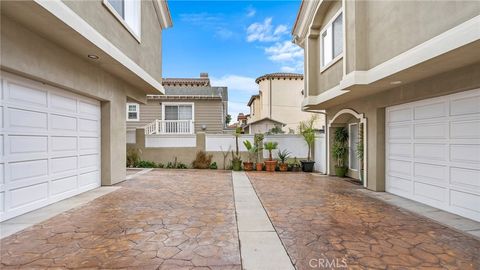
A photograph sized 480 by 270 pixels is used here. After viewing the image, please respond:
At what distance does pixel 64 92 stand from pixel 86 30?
2182 millimetres

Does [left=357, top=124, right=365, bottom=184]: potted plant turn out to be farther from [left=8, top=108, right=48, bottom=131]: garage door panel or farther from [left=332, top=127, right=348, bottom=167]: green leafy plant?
[left=8, top=108, right=48, bottom=131]: garage door panel

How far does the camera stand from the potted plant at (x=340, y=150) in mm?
10500

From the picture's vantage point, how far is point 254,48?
21.2 m

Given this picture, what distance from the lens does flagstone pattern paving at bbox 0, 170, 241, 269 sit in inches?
128

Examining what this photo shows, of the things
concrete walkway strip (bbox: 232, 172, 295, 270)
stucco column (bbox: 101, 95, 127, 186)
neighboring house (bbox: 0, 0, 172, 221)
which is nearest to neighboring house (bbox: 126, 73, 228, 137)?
stucco column (bbox: 101, 95, 127, 186)

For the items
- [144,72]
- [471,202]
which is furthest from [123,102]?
[471,202]

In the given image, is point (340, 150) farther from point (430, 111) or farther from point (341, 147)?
point (430, 111)

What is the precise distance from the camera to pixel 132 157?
12.9 meters

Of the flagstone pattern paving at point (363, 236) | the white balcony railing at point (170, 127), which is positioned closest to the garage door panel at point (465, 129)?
the flagstone pattern paving at point (363, 236)

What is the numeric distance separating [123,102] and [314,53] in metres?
8.10

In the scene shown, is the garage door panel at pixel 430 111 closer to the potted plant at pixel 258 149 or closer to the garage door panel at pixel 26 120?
the potted plant at pixel 258 149

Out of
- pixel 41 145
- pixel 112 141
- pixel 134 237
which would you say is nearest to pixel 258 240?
pixel 134 237

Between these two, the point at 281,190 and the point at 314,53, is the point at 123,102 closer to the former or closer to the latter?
the point at 281,190

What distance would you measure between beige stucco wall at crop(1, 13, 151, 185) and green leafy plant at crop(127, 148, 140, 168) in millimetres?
3476
